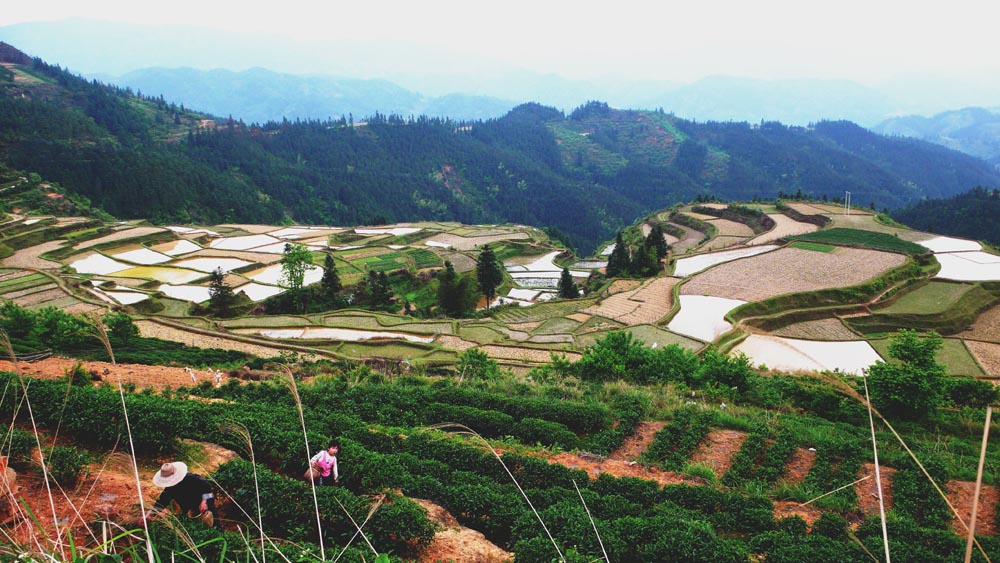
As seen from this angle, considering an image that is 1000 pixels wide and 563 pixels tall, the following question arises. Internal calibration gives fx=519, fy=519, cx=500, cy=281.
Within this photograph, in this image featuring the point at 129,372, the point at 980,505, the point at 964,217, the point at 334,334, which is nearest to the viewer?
the point at 980,505

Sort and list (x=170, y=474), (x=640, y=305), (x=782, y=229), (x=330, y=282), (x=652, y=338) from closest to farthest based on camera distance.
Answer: (x=170, y=474) < (x=652, y=338) < (x=640, y=305) < (x=330, y=282) < (x=782, y=229)

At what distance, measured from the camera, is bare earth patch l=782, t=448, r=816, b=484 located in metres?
10.3

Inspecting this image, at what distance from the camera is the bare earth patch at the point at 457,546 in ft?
21.2

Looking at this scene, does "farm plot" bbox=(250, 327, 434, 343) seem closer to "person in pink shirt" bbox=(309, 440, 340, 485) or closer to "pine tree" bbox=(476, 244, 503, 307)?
"pine tree" bbox=(476, 244, 503, 307)

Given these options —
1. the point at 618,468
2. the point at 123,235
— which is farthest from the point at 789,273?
the point at 123,235

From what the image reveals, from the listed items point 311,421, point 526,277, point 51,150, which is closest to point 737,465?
point 311,421

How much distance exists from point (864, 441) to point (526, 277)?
1456 inches

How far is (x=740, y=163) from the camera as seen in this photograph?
15312 centimetres

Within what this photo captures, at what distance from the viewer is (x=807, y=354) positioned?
2181 centimetres

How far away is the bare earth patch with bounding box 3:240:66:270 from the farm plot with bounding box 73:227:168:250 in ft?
4.79

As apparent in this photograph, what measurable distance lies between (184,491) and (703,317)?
79.9ft

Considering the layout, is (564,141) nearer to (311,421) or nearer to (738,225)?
(738,225)

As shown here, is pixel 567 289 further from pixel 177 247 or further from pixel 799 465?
pixel 177 247

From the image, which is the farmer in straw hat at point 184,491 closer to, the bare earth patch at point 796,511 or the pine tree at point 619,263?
the bare earth patch at point 796,511
